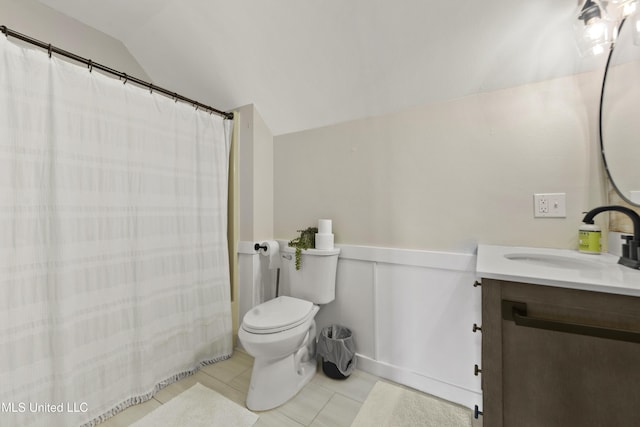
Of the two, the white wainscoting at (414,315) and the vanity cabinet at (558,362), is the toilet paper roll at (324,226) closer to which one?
the white wainscoting at (414,315)

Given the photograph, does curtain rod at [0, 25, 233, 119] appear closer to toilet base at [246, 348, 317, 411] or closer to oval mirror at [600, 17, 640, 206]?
toilet base at [246, 348, 317, 411]

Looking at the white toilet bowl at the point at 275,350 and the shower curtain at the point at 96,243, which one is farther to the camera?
the white toilet bowl at the point at 275,350

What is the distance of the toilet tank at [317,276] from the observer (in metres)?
→ 1.67

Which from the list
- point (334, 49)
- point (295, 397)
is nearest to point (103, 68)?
point (334, 49)

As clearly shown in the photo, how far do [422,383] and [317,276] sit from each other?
88 cm

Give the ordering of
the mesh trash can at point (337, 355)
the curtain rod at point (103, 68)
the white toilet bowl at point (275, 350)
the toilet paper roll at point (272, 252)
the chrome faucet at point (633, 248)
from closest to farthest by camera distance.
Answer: the chrome faucet at point (633, 248), the curtain rod at point (103, 68), the white toilet bowl at point (275, 350), the mesh trash can at point (337, 355), the toilet paper roll at point (272, 252)

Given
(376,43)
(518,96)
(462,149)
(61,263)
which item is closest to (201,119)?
(61,263)

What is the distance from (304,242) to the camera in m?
1.74

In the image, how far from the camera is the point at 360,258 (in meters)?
1.68

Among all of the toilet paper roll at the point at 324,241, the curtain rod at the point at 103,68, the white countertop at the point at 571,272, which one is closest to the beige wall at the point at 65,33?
the curtain rod at the point at 103,68

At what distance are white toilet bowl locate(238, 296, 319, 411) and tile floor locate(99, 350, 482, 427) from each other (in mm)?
59

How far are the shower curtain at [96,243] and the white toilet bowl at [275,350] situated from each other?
55 centimetres

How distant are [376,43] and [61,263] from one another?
195cm

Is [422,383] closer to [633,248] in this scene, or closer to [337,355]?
[337,355]
